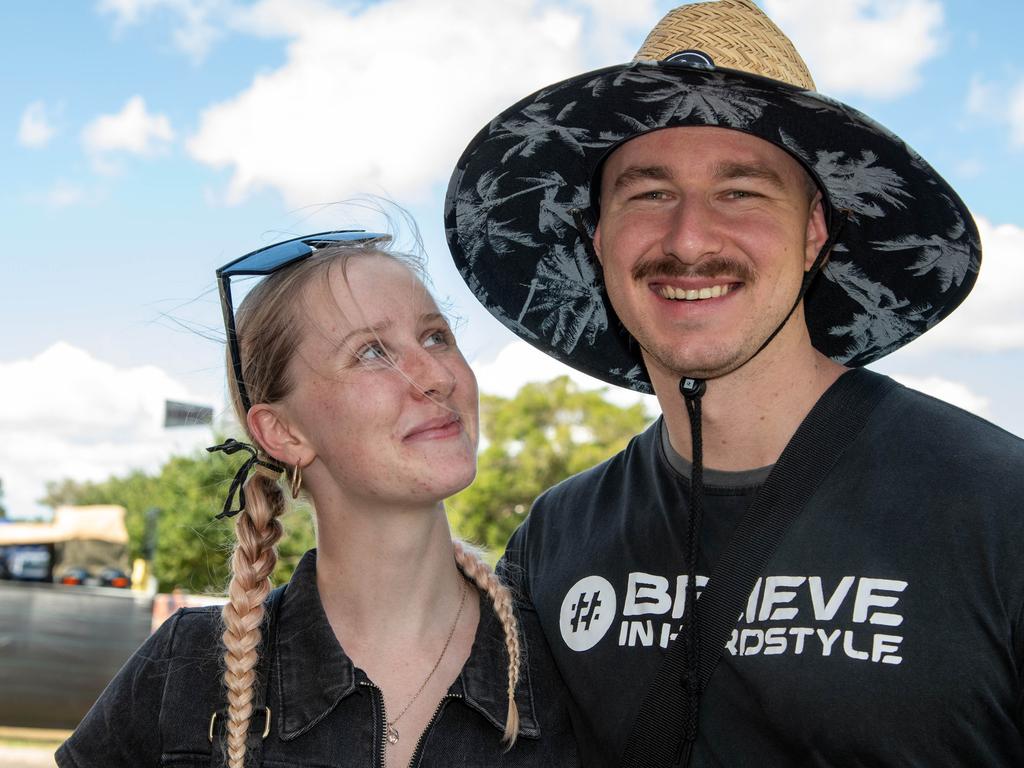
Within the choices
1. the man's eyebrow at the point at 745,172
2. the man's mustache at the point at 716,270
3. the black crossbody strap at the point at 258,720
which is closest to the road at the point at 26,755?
the black crossbody strap at the point at 258,720

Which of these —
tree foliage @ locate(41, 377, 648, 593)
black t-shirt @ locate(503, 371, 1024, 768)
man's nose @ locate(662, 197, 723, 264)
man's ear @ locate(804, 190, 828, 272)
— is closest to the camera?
black t-shirt @ locate(503, 371, 1024, 768)

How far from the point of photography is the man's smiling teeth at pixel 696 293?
267 cm

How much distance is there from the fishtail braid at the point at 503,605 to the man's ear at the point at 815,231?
1181 mm

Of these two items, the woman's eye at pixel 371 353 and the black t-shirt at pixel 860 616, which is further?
the woman's eye at pixel 371 353

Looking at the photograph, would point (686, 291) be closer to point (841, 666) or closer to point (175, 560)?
point (841, 666)

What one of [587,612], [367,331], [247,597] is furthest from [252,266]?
[587,612]

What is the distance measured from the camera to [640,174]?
110 inches

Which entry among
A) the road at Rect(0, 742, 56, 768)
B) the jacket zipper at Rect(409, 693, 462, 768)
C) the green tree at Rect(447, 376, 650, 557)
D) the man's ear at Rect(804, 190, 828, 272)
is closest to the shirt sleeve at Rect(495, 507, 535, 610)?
the jacket zipper at Rect(409, 693, 462, 768)

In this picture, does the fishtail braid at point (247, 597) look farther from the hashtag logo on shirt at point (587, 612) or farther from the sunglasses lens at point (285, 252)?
the hashtag logo on shirt at point (587, 612)

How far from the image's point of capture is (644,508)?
2.82 meters

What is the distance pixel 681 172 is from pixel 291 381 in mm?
1139

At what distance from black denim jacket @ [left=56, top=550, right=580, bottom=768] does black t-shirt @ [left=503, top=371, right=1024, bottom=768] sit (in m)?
0.16

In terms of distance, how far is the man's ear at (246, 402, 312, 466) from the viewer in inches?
111

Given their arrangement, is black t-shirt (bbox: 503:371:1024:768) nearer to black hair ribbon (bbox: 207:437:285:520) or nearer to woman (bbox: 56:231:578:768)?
woman (bbox: 56:231:578:768)
